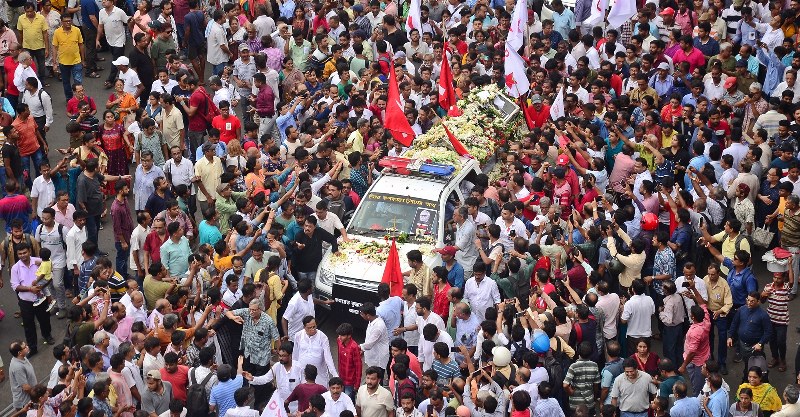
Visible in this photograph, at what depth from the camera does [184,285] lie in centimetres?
1980

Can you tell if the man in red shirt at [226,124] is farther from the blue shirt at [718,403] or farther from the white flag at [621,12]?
the blue shirt at [718,403]

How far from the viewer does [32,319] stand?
68.0 feet

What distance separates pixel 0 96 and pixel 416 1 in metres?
7.65

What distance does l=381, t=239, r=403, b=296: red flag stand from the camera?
64.5 ft

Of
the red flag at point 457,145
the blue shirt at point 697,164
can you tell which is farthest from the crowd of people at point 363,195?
the red flag at point 457,145

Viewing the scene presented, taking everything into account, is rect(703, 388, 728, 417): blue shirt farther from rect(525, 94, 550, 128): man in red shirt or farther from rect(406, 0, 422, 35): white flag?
rect(406, 0, 422, 35): white flag

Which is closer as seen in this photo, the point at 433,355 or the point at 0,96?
the point at 433,355

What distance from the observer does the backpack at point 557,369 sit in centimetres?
1781

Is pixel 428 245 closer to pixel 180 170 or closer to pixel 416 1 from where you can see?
pixel 180 170

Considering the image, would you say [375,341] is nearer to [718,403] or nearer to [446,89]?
[718,403]

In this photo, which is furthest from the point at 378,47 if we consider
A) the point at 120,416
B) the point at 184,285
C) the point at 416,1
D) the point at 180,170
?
the point at 120,416

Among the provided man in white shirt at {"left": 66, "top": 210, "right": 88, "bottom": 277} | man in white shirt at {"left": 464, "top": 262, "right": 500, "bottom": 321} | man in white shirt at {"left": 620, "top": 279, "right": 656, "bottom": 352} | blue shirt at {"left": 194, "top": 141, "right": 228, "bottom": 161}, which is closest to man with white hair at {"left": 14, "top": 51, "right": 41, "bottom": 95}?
blue shirt at {"left": 194, "top": 141, "right": 228, "bottom": 161}

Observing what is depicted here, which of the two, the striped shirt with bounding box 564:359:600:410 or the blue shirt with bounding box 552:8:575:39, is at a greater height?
the blue shirt with bounding box 552:8:575:39

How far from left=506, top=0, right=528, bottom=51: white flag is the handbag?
6.38m
